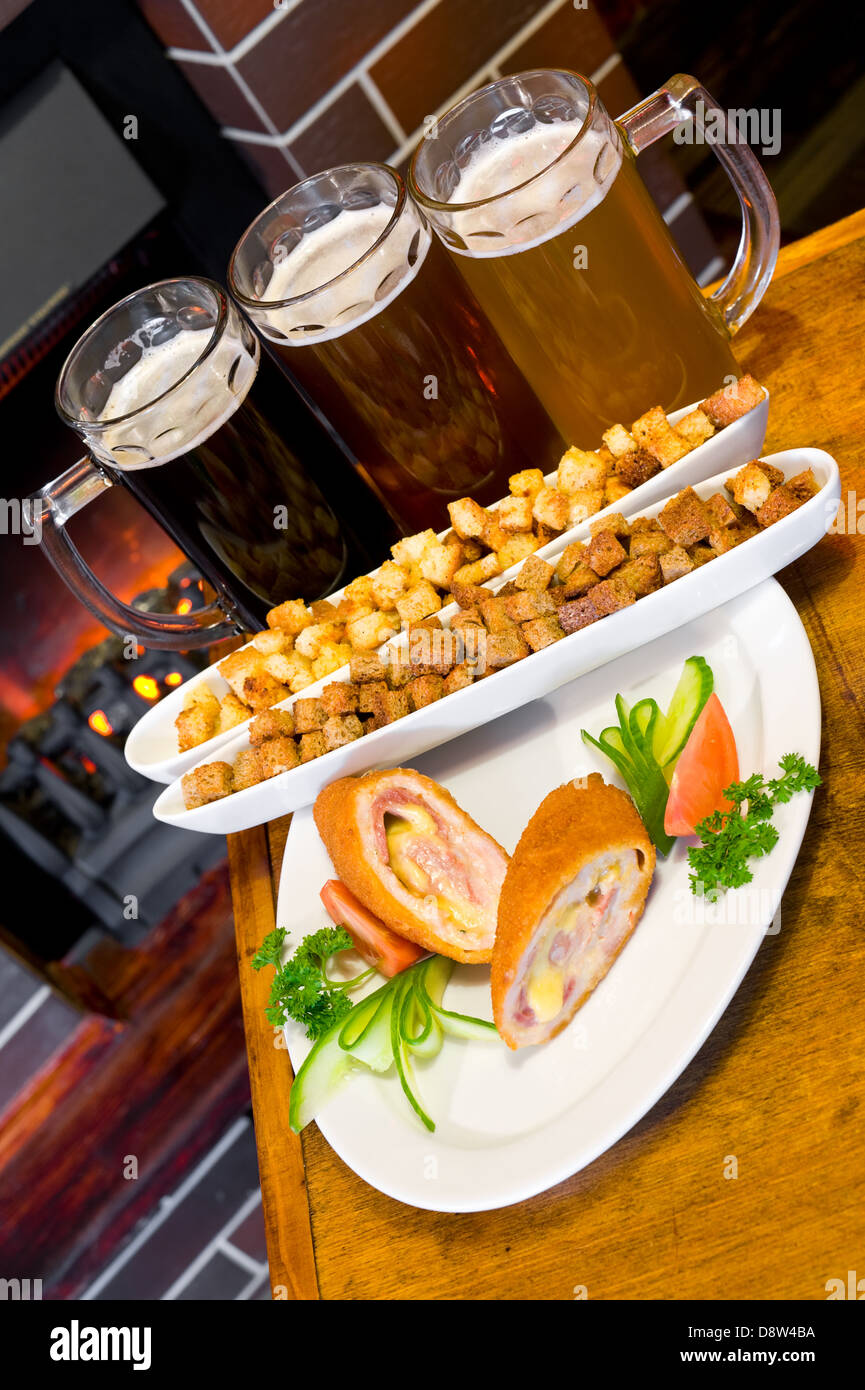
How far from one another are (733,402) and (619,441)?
15cm

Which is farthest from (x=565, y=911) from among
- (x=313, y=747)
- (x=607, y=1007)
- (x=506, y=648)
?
(x=313, y=747)

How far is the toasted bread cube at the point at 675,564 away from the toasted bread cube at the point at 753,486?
3.4 inches

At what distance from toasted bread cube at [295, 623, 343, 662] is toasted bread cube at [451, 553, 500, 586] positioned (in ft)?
0.62

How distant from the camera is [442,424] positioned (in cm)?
155

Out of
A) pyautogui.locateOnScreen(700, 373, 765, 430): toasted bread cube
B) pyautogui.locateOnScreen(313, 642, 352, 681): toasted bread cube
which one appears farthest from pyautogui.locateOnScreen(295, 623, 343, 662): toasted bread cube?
pyautogui.locateOnScreen(700, 373, 765, 430): toasted bread cube

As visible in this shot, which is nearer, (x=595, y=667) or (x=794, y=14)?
(x=595, y=667)

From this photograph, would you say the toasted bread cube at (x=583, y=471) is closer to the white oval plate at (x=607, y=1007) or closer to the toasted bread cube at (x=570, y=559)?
the toasted bread cube at (x=570, y=559)

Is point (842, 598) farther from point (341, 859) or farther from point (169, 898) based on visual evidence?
point (169, 898)

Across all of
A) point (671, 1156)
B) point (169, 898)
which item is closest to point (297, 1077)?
point (671, 1156)

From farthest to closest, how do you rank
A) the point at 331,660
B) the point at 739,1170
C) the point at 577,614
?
the point at 331,660, the point at 577,614, the point at 739,1170

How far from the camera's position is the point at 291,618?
1.62 m

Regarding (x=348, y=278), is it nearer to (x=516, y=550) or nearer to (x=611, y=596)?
(x=516, y=550)

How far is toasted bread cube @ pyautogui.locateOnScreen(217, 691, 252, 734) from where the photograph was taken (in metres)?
1.58
